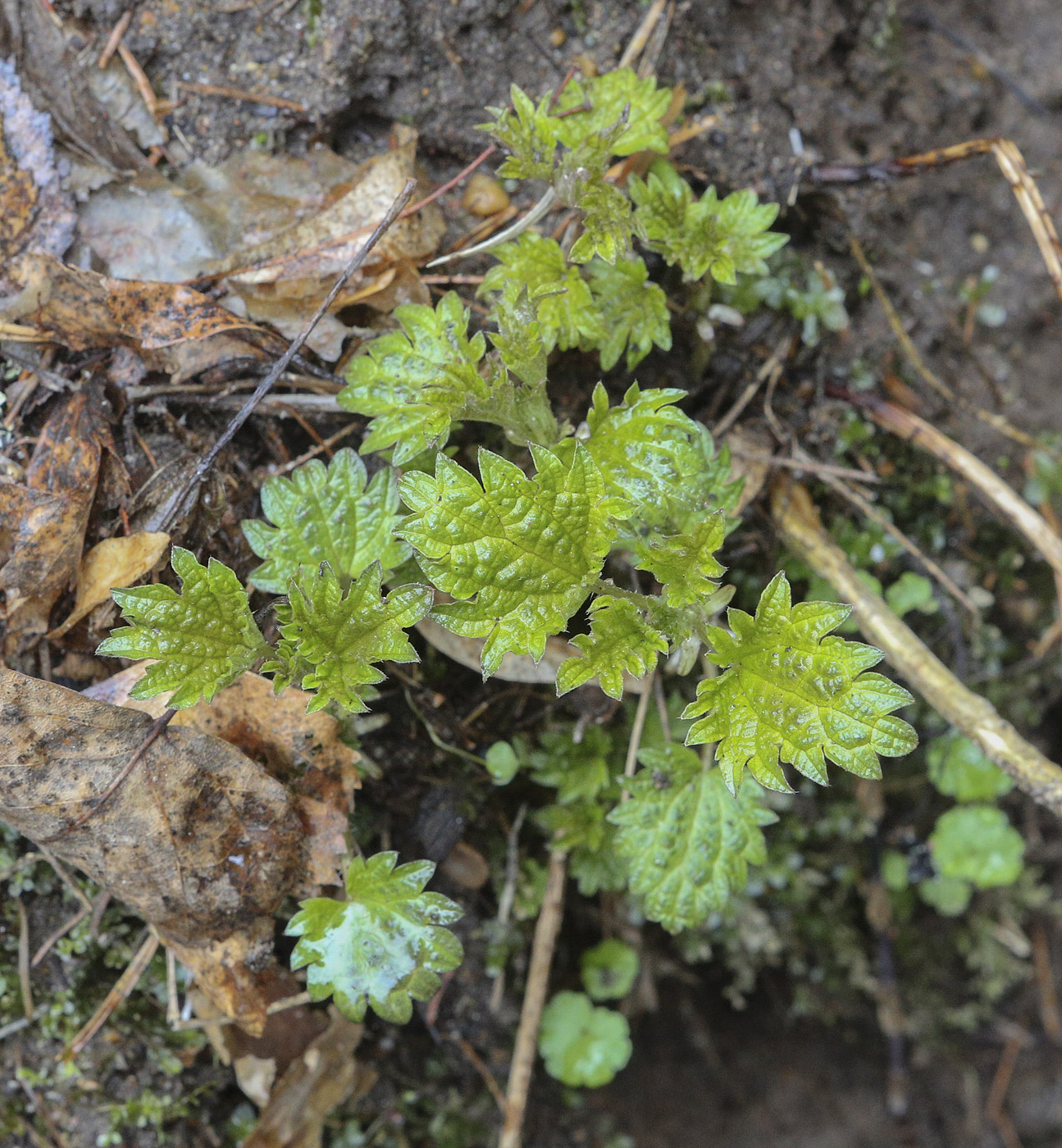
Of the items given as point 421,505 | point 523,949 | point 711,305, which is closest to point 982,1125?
point 523,949

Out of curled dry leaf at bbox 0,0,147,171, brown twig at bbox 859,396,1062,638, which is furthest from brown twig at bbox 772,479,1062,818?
curled dry leaf at bbox 0,0,147,171

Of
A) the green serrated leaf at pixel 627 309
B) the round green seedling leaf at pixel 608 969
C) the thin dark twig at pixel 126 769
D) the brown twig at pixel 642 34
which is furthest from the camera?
the round green seedling leaf at pixel 608 969

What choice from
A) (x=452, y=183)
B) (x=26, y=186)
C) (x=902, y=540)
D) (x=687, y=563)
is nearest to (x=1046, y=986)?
(x=902, y=540)

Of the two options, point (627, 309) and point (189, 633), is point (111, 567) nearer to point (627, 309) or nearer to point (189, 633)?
point (189, 633)

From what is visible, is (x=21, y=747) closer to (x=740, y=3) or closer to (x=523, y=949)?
(x=523, y=949)

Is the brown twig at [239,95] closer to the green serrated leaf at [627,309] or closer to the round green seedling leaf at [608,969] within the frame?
the green serrated leaf at [627,309]

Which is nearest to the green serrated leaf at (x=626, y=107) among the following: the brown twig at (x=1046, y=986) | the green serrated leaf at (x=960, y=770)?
the green serrated leaf at (x=960, y=770)
